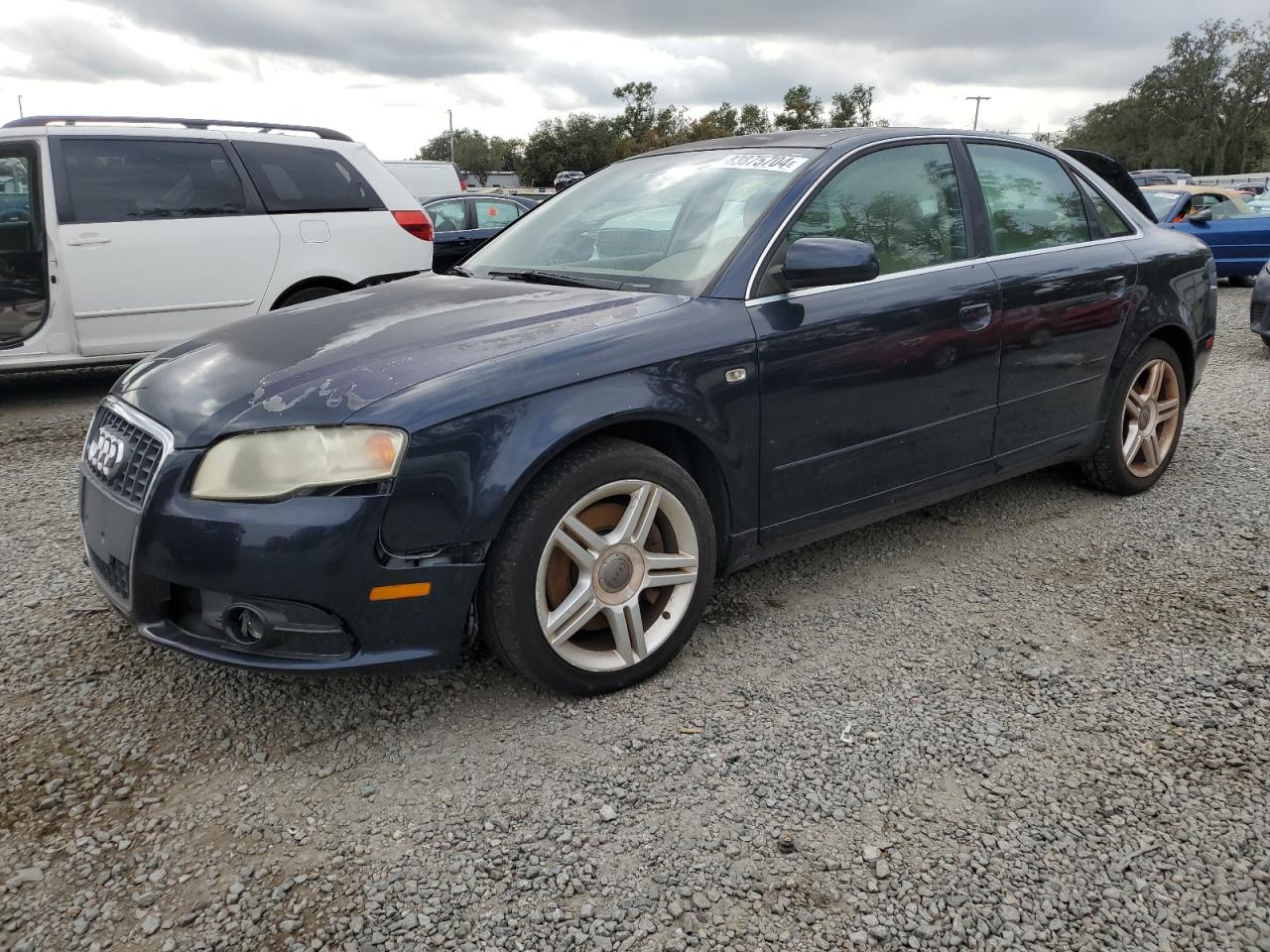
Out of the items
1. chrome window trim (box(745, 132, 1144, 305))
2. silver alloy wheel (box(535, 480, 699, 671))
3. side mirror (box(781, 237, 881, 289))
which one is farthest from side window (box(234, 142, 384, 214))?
silver alloy wheel (box(535, 480, 699, 671))

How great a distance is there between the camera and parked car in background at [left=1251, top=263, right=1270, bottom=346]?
7742 millimetres

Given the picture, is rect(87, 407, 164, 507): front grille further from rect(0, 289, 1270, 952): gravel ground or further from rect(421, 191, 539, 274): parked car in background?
rect(421, 191, 539, 274): parked car in background

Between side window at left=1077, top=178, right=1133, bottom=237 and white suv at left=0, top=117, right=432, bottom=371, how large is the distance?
185 inches

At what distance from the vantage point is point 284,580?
2.35 m

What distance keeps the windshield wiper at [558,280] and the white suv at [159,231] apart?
3.67m

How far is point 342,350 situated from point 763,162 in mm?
1617

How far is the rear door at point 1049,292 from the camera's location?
3.70 metres

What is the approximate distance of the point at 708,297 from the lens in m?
2.96

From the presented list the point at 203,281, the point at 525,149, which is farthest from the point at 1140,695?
the point at 525,149

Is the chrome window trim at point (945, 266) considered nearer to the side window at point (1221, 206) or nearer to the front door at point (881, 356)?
the front door at point (881, 356)

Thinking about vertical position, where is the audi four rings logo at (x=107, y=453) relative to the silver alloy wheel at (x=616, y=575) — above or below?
above

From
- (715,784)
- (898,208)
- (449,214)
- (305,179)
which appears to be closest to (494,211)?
(449,214)

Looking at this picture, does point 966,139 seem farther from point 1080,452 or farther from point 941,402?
point 1080,452

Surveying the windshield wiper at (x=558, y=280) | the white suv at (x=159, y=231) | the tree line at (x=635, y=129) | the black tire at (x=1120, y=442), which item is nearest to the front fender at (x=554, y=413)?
the windshield wiper at (x=558, y=280)
